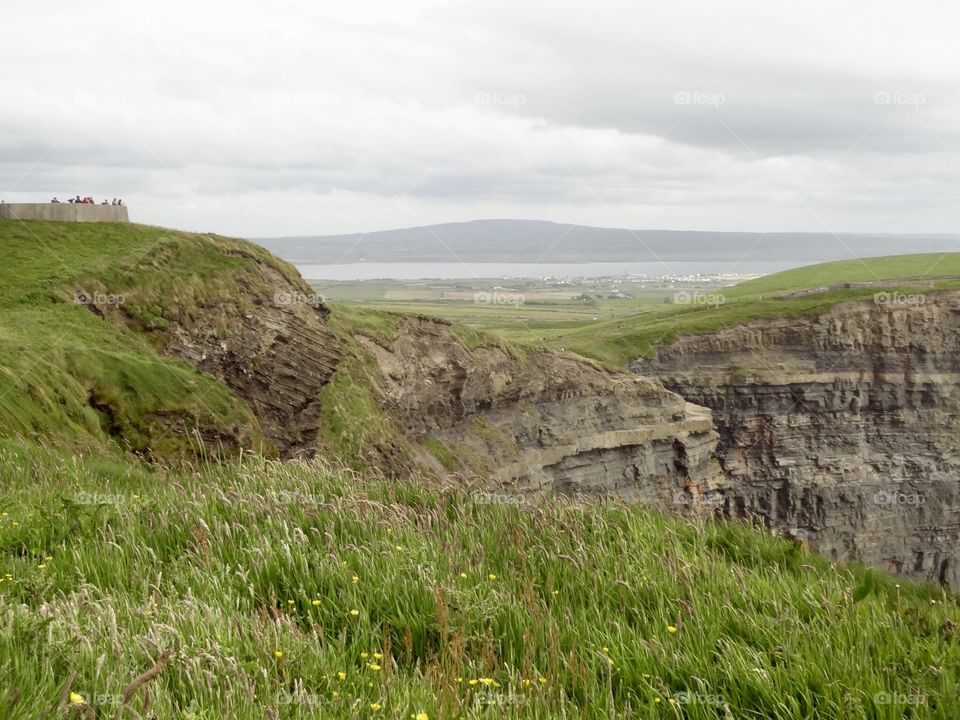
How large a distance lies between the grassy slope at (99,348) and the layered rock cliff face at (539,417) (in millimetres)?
13304

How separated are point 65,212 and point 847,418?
211ft

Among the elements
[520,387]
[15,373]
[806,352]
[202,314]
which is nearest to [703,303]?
[806,352]

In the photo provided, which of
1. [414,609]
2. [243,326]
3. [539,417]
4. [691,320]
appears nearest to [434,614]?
[414,609]

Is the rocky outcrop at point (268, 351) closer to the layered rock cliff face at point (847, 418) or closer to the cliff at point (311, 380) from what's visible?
the cliff at point (311, 380)

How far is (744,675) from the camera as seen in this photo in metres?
4.89

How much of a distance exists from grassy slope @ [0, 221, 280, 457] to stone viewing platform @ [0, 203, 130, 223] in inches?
21.8

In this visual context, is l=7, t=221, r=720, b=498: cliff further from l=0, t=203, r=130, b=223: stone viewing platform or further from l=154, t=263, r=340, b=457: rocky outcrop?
l=0, t=203, r=130, b=223: stone viewing platform

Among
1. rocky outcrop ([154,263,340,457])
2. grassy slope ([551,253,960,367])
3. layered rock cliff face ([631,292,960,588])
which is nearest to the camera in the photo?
rocky outcrop ([154,263,340,457])

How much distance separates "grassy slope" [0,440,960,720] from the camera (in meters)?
4.34

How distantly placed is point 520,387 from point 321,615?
44.5 m

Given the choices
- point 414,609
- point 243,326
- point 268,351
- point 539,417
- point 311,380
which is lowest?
point 539,417

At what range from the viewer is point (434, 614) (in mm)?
5574

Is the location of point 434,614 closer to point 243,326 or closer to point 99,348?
point 99,348

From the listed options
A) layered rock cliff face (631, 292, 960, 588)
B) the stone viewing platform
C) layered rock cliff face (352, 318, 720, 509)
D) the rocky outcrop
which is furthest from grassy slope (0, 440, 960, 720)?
layered rock cliff face (631, 292, 960, 588)
